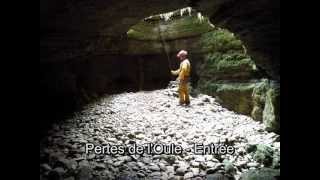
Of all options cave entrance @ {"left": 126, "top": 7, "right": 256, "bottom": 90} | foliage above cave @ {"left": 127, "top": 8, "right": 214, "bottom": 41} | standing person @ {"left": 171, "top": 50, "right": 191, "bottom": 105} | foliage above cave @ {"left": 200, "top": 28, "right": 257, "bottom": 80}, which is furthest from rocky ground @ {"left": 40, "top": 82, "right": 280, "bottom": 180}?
foliage above cave @ {"left": 127, "top": 8, "right": 214, "bottom": 41}

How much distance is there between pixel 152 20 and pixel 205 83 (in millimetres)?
2944

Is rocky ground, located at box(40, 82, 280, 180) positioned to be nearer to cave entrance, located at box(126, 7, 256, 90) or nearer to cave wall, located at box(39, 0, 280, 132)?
cave wall, located at box(39, 0, 280, 132)

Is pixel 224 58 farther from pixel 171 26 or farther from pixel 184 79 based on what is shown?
pixel 171 26

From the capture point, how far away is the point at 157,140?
6.45 m

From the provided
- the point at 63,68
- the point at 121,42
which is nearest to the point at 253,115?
the point at 63,68

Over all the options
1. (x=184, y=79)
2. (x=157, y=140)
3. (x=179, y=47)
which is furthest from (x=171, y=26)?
(x=157, y=140)

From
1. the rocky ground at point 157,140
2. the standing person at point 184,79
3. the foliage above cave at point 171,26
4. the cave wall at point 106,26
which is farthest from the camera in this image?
the foliage above cave at point 171,26

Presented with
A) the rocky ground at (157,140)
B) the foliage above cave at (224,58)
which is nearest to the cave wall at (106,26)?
the rocky ground at (157,140)

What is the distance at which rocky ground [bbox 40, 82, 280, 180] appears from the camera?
16.6ft

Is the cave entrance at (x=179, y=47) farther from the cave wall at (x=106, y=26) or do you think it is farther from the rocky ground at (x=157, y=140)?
the cave wall at (x=106, y=26)

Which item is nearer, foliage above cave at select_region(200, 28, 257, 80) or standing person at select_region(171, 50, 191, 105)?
foliage above cave at select_region(200, 28, 257, 80)

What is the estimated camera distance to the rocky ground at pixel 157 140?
5.07m

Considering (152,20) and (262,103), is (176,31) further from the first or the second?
(262,103)

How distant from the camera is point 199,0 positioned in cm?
489
